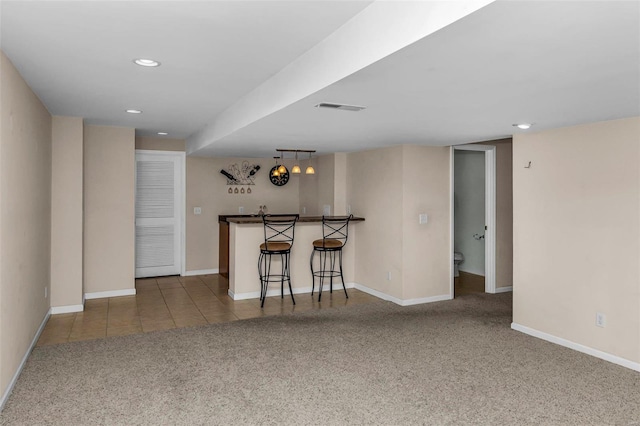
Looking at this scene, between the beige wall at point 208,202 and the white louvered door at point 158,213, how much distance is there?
179 mm

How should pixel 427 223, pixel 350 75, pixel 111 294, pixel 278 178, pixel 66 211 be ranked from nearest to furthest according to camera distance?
pixel 350 75
pixel 66 211
pixel 427 223
pixel 111 294
pixel 278 178

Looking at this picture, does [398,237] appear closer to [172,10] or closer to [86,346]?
[86,346]

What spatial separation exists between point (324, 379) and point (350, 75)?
217 cm

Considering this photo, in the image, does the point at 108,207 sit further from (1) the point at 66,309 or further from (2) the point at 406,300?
(2) the point at 406,300

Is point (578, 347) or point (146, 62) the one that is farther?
point (578, 347)

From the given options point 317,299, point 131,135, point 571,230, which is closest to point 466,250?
point 317,299

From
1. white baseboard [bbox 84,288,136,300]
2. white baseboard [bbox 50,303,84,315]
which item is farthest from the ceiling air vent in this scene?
white baseboard [bbox 84,288,136,300]

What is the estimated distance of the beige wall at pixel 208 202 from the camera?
290 inches

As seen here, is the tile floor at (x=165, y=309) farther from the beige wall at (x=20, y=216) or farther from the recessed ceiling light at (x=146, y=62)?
the recessed ceiling light at (x=146, y=62)

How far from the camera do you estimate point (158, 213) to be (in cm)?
715

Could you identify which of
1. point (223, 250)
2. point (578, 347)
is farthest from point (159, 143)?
point (578, 347)

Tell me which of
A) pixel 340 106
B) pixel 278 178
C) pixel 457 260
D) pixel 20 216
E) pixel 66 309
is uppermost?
pixel 340 106

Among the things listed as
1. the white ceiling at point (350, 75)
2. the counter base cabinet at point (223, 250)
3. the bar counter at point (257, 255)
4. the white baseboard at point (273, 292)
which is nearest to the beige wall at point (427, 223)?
the bar counter at point (257, 255)

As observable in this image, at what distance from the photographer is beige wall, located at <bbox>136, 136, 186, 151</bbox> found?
22.7ft
